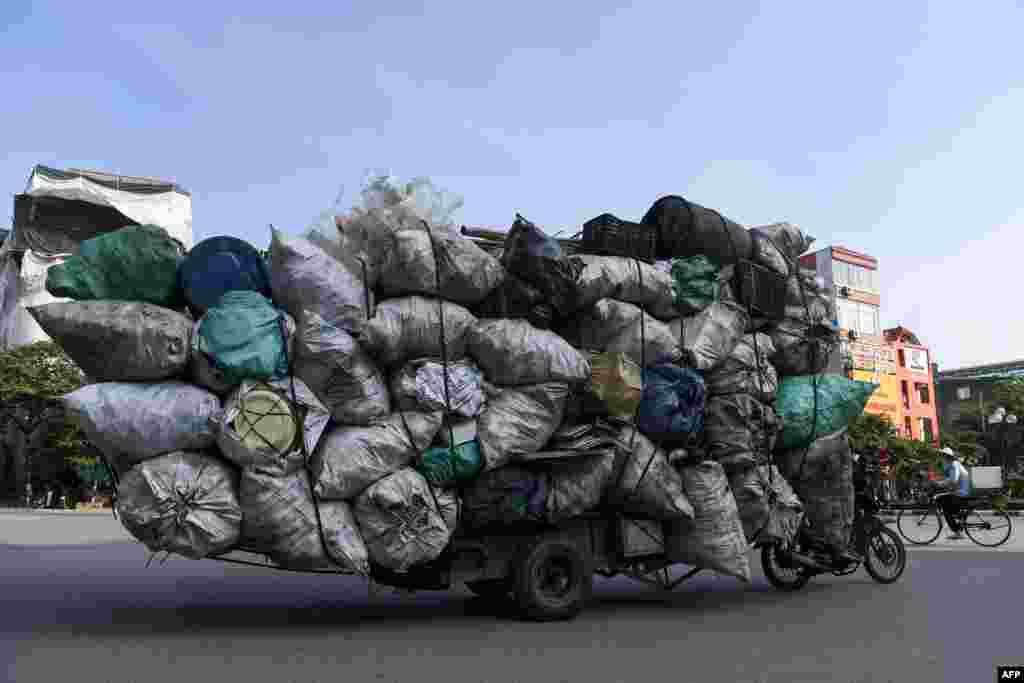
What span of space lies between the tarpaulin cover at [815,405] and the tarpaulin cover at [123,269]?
481 cm

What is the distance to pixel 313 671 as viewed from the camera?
4.40 m

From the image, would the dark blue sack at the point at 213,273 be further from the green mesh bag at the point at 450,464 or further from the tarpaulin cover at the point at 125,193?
the tarpaulin cover at the point at 125,193

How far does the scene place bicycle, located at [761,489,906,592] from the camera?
7.45 meters

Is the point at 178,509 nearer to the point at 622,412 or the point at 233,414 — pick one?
the point at 233,414

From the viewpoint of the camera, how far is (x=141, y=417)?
4680 mm

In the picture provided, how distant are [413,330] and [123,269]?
1.76m

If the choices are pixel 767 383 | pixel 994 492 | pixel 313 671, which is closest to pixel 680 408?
pixel 767 383

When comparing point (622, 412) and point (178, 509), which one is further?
point (622, 412)

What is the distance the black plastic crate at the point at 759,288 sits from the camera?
22.6 feet

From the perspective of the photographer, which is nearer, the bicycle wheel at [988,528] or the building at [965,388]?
the bicycle wheel at [988,528]

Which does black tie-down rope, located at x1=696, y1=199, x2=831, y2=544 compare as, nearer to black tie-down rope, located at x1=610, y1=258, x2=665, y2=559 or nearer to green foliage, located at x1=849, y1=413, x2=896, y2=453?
black tie-down rope, located at x1=610, y1=258, x2=665, y2=559

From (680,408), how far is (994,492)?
1161cm

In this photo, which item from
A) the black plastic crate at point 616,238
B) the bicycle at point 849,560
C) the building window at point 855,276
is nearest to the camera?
the black plastic crate at point 616,238

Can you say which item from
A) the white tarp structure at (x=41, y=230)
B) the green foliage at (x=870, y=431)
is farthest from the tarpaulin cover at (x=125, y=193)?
the green foliage at (x=870, y=431)
